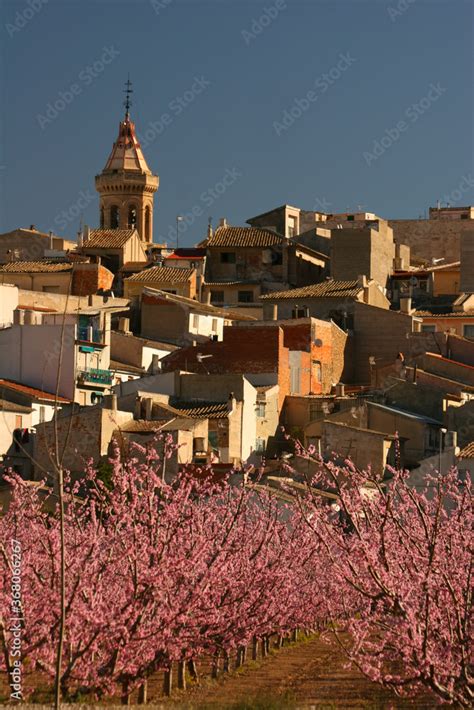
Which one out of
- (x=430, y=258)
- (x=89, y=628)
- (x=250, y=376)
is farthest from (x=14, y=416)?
(x=430, y=258)

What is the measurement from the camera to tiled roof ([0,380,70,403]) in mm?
50844

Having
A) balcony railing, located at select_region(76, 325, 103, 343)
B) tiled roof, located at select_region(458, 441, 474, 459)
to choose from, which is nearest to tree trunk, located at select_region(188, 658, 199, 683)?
tiled roof, located at select_region(458, 441, 474, 459)

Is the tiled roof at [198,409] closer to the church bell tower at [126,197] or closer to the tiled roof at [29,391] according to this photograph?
the tiled roof at [29,391]

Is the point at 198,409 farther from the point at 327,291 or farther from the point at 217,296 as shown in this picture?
the point at 217,296

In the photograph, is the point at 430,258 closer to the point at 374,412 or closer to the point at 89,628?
the point at 374,412

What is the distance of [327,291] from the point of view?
6719cm

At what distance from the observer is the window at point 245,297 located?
7406cm

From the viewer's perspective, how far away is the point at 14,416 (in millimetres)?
49219

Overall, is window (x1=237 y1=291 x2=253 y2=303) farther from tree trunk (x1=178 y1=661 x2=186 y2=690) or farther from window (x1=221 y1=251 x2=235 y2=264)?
tree trunk (x1=178 y1=661 x2=186 y2=690)

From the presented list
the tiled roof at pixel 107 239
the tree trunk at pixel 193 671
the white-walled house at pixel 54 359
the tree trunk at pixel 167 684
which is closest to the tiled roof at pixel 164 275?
the tiled roof at pixel 107 239

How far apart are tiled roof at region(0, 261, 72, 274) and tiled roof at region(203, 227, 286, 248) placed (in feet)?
24.0

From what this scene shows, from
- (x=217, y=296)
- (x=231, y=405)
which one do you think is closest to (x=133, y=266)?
(x=217, y=296)

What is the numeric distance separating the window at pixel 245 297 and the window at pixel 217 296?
0.77 meters

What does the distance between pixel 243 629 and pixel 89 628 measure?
5.39m
